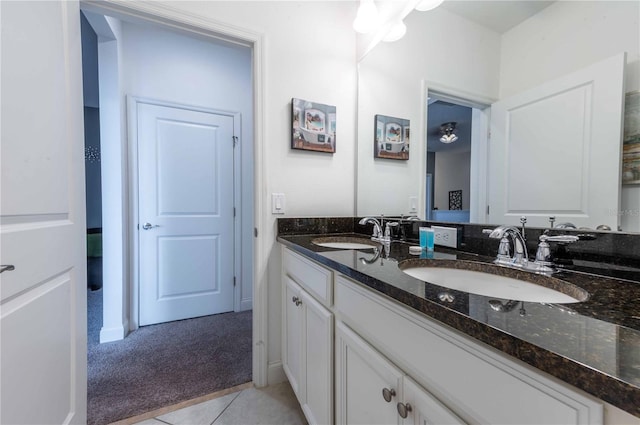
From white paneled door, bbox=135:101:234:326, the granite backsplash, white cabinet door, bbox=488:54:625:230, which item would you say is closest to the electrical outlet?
the granite backsplash

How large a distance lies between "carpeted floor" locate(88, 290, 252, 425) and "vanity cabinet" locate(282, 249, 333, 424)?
542 millimetres

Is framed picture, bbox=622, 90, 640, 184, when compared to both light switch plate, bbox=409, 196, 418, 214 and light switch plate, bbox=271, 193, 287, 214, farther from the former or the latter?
light switch plate, bbox=271, 193, 287, 214

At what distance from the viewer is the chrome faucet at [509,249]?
76cm

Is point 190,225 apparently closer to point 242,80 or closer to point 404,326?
point 242,80

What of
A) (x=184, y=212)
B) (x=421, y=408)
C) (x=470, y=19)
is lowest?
(x=421, y=408)

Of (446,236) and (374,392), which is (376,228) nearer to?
(446,236)

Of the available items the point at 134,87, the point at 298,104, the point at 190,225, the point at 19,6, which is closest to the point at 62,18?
the point at 19,6

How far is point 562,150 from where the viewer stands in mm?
780

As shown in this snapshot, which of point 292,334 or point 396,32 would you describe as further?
point 396,32

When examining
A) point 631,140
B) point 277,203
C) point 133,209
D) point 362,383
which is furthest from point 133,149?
point 631,140

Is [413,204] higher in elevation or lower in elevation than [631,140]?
lower

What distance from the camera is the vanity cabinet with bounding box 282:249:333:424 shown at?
36.2 inches

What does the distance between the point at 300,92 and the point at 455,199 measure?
3.50ft

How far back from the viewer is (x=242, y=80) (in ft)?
8.32
